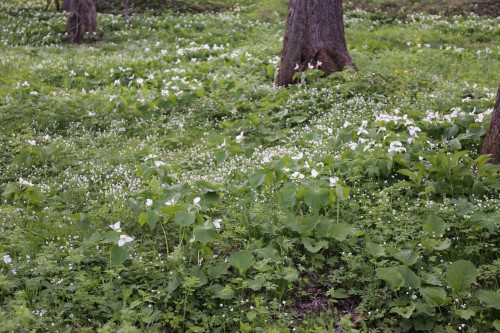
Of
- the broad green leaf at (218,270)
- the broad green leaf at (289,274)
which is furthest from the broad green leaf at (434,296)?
the broad green leaf at (218,270)

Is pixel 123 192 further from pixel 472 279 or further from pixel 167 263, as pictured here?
pixel 472 279

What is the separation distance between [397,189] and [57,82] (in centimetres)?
868

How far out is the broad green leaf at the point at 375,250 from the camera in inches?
184

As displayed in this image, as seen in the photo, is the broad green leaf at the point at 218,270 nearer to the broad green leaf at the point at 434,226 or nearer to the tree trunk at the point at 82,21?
the broad green leaf at the point at 434,226

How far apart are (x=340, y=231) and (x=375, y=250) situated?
0.38 metres

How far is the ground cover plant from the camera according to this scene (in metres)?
4.25

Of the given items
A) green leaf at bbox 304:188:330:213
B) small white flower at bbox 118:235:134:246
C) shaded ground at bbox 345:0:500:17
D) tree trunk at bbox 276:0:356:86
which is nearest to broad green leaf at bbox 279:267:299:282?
green leaf at bbox 304:188:330:213

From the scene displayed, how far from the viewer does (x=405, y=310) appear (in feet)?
13.5

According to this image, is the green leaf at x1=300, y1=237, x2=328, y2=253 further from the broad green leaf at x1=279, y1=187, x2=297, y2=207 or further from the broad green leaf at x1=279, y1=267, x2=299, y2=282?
the broad green leaf at x1=279, y1=187, x2=297, y2=207

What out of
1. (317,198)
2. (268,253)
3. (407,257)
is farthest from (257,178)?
(407,257)

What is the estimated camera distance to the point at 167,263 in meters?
4.65

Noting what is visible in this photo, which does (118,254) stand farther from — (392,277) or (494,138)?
(494,138)

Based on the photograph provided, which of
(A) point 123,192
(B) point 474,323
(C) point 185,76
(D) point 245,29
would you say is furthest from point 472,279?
(D) point 245,29

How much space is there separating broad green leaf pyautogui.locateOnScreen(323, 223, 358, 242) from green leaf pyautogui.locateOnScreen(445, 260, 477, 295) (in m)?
0.98
